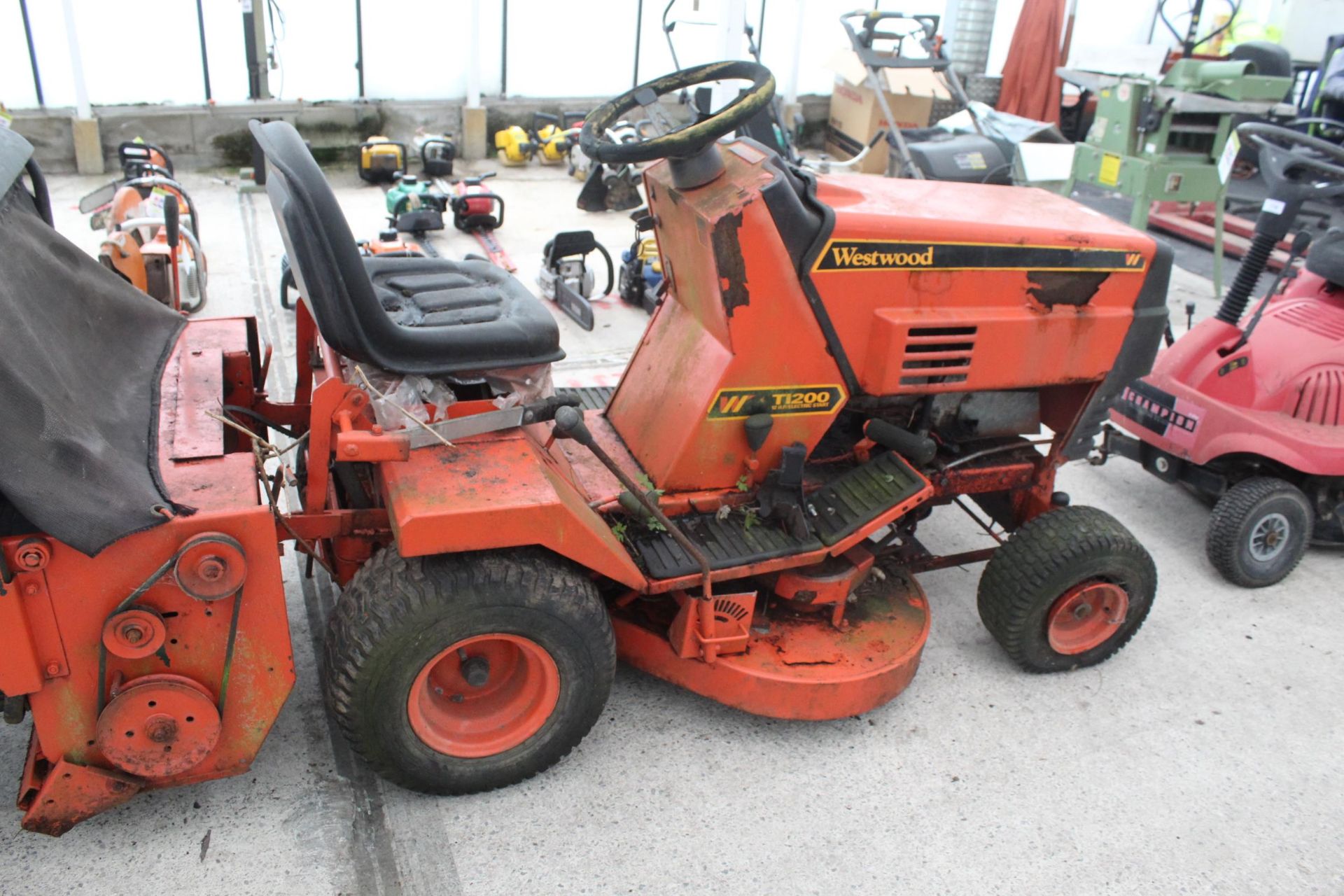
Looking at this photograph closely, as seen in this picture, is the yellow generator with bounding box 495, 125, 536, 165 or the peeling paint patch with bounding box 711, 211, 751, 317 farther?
the yellow generator with bounding box 495, 125, 536, 165

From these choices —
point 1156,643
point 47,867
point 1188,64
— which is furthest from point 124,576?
point 1188,64

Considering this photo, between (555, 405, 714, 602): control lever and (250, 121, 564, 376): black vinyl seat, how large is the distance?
0.25 metres

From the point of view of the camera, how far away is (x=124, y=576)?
2.17 meters

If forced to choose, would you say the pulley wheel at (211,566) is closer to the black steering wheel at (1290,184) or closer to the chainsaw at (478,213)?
the black steering wheel at (1290,184)

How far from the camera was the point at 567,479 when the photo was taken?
2848 millimetres

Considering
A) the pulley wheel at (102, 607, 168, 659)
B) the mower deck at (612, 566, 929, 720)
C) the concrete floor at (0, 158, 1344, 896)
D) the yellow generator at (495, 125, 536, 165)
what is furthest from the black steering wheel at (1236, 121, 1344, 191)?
the yellow generator at (495, 125, 536, 165)

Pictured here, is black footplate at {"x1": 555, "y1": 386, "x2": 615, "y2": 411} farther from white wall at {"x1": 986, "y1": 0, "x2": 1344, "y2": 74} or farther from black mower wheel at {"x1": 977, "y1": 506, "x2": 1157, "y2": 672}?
white wall at {"x1": 986, "y1": 0, "x2": 1344, "y2": 74}

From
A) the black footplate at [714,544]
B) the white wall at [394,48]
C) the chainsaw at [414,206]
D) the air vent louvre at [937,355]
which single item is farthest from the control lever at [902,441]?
the white wall at [394,48]

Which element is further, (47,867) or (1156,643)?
(1156,643)

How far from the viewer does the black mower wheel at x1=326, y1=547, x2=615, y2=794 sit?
2381 millimetres

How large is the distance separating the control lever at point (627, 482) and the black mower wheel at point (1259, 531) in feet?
6.63

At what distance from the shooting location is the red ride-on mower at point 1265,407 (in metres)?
3.71

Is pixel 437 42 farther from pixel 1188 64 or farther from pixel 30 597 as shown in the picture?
pixel 30 597

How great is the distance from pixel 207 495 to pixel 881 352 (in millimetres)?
1726
